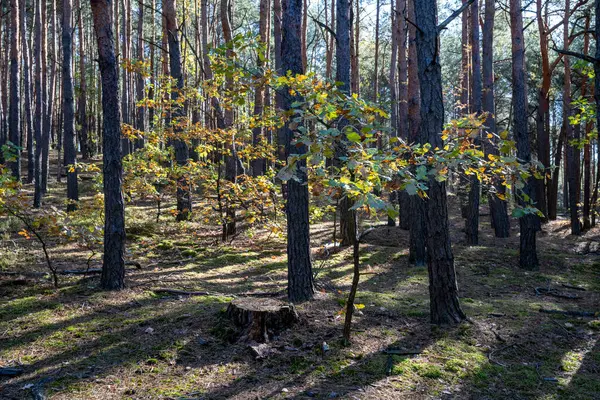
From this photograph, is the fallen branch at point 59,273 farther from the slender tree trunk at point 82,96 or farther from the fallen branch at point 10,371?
the slender tree trunk at point 82,96

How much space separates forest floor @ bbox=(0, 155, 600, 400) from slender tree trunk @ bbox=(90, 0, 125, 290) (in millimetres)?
735

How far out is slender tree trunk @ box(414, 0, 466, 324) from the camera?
198 inches

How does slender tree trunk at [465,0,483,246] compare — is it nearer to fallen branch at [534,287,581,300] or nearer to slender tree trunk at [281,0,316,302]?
fallen branch at [534,287,581,300]

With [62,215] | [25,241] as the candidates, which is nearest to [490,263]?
[62,215]

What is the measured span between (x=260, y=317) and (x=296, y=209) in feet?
5.15

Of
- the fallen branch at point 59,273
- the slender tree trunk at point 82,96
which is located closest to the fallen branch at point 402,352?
the fallen branch at point 59,273

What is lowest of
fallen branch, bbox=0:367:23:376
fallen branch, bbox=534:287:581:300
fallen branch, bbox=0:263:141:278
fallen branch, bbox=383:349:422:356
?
fallen branch, bbox=534:287:581:300

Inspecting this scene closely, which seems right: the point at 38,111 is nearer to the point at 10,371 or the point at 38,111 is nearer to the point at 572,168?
the point at 10,371

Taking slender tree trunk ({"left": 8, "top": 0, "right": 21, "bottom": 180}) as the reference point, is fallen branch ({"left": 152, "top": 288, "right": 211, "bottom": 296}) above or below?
below

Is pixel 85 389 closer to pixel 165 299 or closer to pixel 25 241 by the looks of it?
pixel 165 299

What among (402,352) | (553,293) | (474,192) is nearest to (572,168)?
(474,192)

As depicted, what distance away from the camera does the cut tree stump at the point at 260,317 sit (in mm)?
4770

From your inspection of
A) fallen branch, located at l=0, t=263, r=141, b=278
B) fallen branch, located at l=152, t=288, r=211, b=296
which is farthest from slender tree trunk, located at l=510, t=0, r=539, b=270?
fallen branch, located at l=0, t=263, r=141, b=278

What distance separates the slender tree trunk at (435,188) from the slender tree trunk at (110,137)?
4.06 meters
